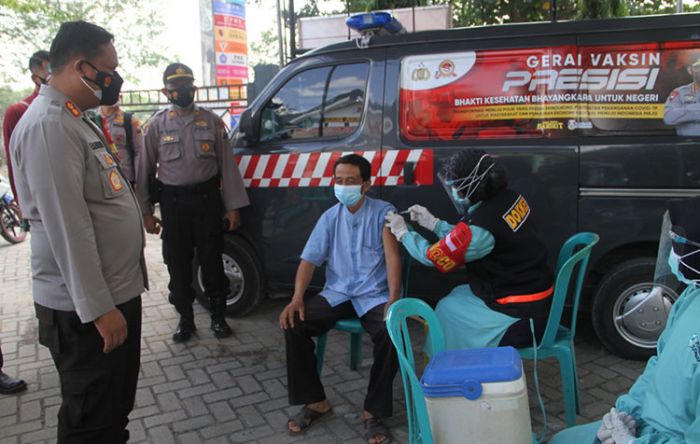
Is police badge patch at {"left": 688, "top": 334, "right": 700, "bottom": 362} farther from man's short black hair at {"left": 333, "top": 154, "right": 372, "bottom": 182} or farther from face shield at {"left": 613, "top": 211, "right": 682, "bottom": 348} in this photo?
face shield at {"left": 613, "top": 211, "right": 682, "bottom": 348}

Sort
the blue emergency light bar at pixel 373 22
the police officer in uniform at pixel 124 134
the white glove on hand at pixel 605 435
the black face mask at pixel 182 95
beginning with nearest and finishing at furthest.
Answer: the white glove on hand at pixel 605 435 < the blue emergency light bar at pixel 373 22 < the black face mask at pixel 182 95 < the police officer in uniform at pixel 124 134

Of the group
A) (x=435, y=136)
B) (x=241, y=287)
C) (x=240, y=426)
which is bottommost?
(x=240, y=426)

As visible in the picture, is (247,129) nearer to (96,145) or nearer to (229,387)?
(229,387)

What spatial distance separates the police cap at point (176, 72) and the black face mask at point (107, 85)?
1645 millimetres

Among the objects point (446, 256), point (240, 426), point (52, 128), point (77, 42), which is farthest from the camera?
point (240, 426)

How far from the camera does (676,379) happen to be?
1454mm

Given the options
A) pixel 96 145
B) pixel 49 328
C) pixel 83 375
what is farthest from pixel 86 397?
pixel 96 145

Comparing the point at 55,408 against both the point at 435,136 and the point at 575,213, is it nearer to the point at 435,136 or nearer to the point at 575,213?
the point at 435,136

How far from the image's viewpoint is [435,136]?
12.3 feet

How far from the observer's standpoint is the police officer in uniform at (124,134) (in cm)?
489

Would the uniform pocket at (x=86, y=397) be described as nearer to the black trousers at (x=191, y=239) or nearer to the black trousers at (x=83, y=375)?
the black trousers at (x=83, y=375)

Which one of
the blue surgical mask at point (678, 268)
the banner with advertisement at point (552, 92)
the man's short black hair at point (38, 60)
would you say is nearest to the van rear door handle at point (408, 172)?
the banner with advertisement at point (552, 92)

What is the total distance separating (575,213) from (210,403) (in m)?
2.45

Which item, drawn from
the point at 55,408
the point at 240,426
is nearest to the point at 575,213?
the point at 240,426
